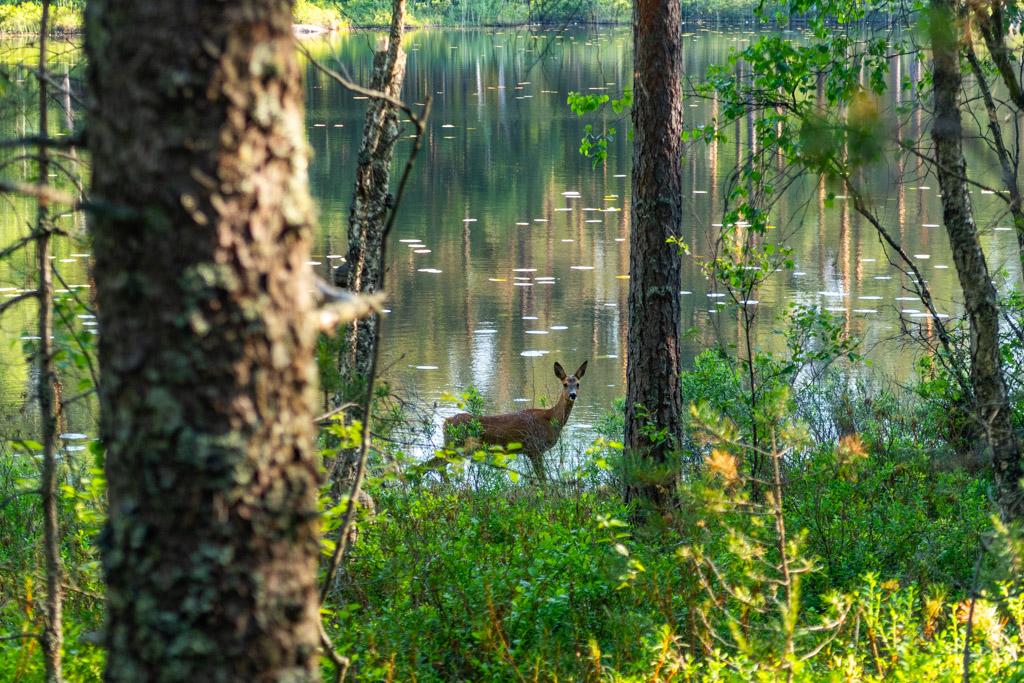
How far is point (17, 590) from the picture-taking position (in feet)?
16.8

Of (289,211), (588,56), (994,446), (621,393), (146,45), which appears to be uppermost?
(588,56)

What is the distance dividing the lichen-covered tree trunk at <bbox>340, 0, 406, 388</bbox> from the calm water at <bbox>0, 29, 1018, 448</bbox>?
406 millimetres

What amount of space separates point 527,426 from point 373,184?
4.36 metres

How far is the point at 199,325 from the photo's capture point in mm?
1816

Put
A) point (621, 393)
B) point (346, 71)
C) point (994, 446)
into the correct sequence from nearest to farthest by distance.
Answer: point (346, 71), point (994, 446), point (621, 393)

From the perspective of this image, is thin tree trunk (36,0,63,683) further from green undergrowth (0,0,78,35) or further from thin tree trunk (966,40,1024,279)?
thin tree trunk (966,40,1024,279)

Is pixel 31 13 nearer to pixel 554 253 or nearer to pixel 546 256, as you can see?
pixel 546 256

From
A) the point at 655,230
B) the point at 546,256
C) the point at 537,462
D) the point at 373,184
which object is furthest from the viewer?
the point at 546,256

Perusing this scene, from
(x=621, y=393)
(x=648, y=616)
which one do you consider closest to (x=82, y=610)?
(x=648, y=616)

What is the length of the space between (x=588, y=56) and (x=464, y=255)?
140 feet

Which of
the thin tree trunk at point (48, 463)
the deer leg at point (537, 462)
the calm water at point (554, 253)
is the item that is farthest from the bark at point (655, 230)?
the thin tree trunk at point (48, 463)

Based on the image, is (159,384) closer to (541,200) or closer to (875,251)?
(875,251)

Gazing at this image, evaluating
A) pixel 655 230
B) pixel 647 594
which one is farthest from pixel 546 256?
pixel 647 594

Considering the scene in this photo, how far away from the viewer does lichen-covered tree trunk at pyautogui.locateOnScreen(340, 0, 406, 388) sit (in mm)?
6582
